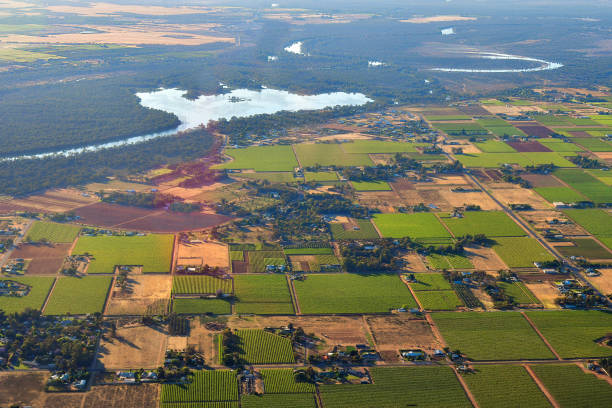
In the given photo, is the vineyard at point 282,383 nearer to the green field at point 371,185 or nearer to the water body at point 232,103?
the green field at point 371,185

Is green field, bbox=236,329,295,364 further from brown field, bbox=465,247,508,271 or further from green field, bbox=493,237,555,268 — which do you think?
green field, bbox=493,237,555,268

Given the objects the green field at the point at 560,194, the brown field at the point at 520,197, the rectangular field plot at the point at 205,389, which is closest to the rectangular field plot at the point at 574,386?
the rectangular field plot at the point at 205,389

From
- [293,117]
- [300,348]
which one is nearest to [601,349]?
[300,348]

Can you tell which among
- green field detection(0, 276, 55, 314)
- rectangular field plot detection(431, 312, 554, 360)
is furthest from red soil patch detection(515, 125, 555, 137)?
green field detection(0, 276, 55, 314)

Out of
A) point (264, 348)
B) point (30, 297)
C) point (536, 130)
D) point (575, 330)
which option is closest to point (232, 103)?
point (536, 130)

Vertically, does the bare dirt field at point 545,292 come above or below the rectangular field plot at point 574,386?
above

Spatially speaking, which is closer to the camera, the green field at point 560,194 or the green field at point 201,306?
the green field at point 201,306

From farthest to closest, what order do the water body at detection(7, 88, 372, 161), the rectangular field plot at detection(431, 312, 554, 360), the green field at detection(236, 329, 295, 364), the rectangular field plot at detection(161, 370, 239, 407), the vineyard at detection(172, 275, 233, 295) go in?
the water body at detection(7, 88, 372, 161), the vineyard at detection(172, 275, 233, 295), the rectangular field plot at detection(431, 312, 554, 360), the green field at detection(236, 329, 295, 364), the rectangular field plot at detection(161, 370, 239, 407)

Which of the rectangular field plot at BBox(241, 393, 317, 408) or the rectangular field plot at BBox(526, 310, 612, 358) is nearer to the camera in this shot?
the rectangular field plot at BBox(241, 393, 317, 408)
